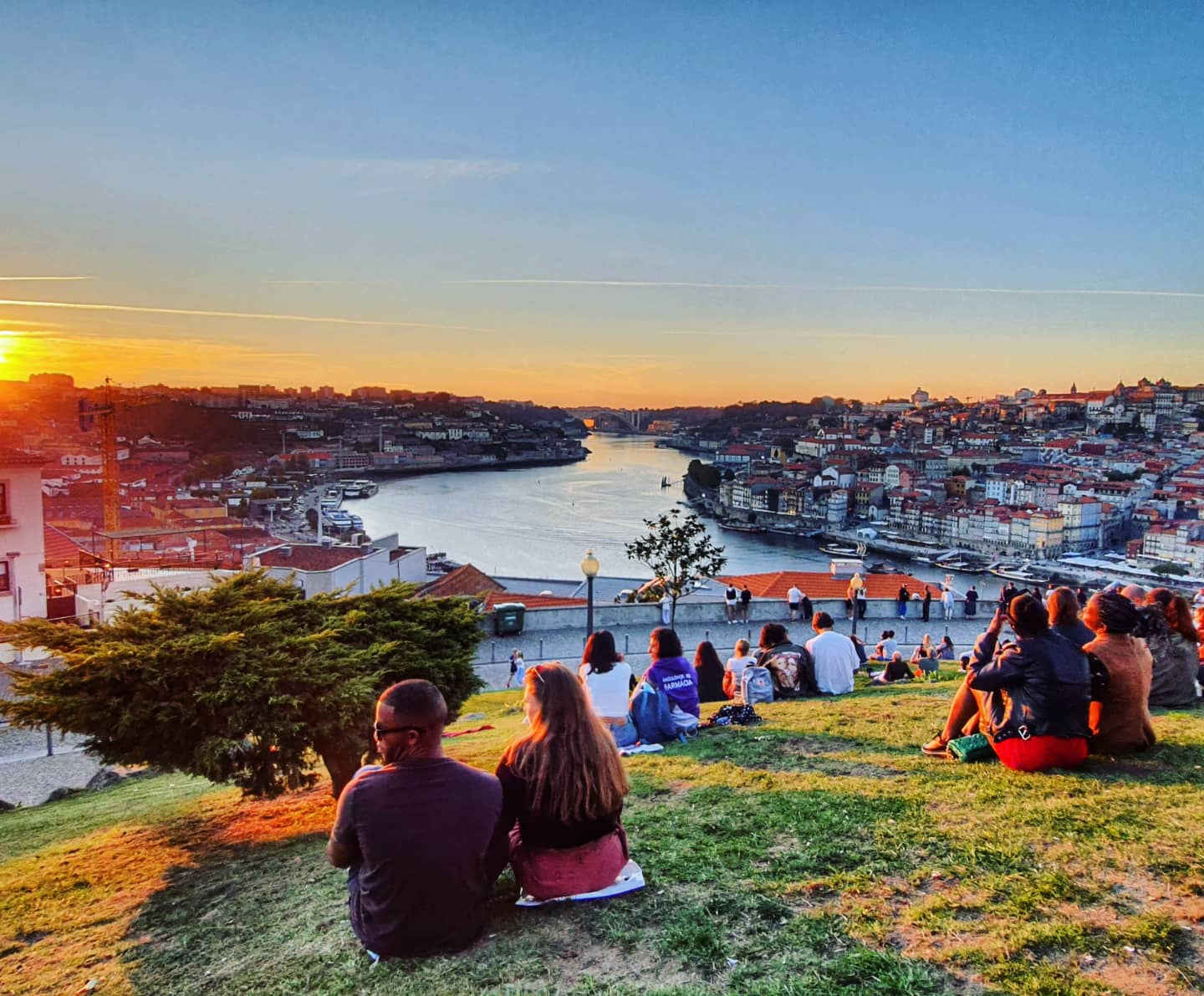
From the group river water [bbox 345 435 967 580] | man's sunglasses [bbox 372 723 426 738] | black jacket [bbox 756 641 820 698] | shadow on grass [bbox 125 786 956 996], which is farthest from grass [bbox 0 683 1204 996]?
river water [bbox 345 435 967 580]

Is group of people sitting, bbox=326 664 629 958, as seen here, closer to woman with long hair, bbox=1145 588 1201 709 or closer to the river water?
woman with long hair, bbox=1145 588 1201 709

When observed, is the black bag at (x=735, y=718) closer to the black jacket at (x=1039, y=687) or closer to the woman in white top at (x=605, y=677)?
the woman in white top at (x=605, y=677)

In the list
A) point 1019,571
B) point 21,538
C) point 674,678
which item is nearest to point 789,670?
point 674,678

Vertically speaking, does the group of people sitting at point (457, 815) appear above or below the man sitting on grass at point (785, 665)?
above

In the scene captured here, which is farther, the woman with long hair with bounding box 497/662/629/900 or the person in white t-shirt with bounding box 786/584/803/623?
the person in white t-shirt with bounding box 786/584/803/623

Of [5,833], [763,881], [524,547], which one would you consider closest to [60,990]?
[763,881]

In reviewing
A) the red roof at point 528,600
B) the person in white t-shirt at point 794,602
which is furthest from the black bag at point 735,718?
the red roof at point 528,600

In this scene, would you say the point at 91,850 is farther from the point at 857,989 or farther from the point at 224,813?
the point at 857,989
